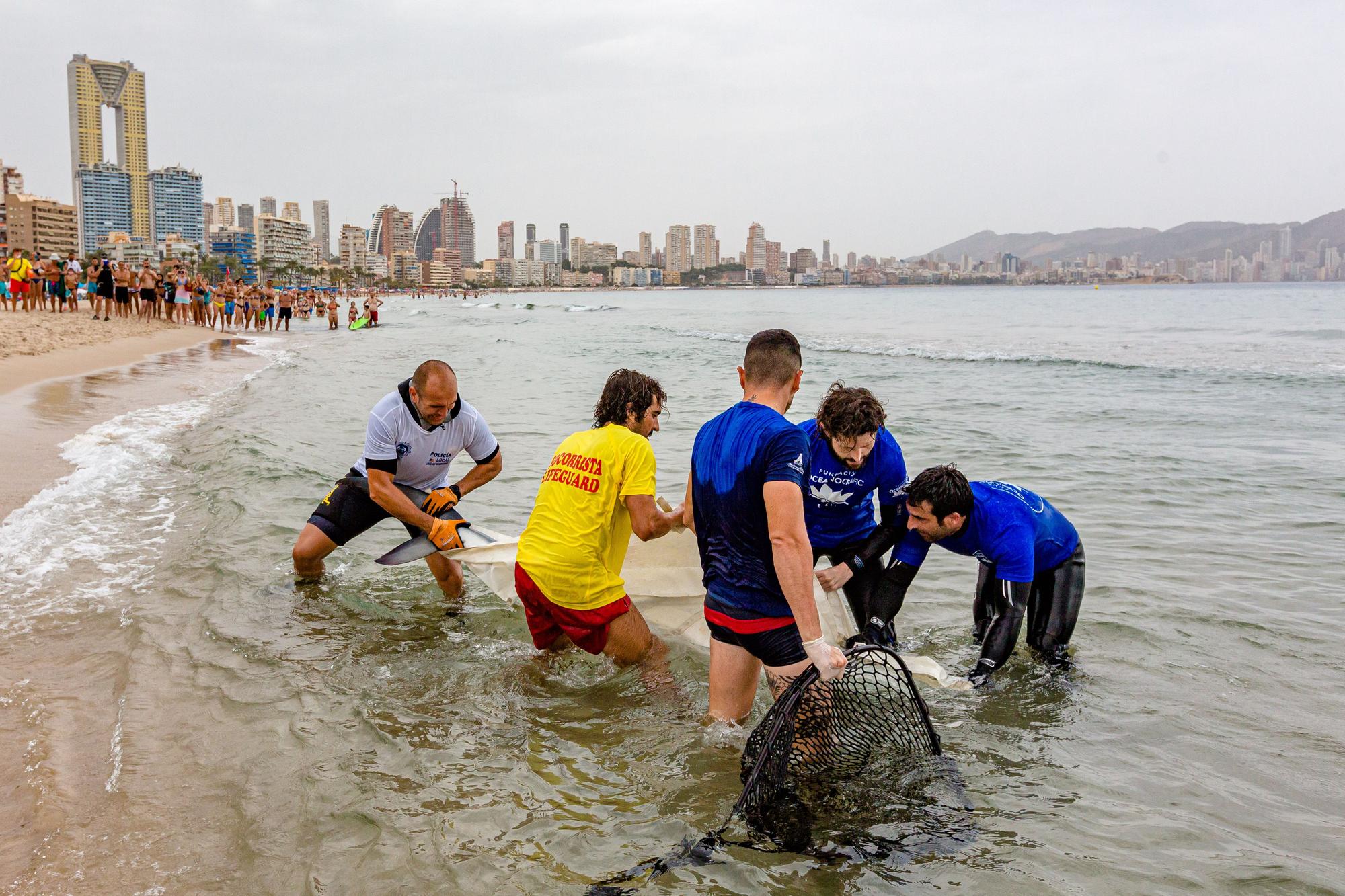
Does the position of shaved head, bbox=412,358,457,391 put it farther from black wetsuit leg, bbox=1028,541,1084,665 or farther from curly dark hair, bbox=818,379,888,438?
black wetsuit leg, bbox=1028,541,1084,665

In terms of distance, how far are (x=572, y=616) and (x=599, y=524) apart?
1.73 feet

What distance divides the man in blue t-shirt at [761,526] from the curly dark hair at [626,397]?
2.50ft

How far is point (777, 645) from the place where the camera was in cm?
362

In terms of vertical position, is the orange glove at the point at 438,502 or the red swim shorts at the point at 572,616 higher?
the orange glove at the point at 438,502

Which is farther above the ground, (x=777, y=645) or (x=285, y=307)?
(x=285, y=307)

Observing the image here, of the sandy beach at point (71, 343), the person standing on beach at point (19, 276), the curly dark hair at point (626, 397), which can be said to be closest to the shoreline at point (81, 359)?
the sandy beach at point (71, 343)

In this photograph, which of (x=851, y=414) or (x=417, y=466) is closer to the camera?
(x=851, y=414)

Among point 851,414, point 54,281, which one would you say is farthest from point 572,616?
point 54,281

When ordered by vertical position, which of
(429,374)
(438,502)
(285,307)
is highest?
(285,307)

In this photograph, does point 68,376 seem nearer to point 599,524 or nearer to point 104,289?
point 104,289

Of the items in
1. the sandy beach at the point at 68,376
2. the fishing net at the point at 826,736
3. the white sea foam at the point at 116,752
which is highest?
the sandy beach at the point at 68,376

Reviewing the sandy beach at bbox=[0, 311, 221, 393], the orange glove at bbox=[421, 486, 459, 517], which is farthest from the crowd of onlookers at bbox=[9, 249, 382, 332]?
the orange glove at bbox=[421, 486, 459, 517]

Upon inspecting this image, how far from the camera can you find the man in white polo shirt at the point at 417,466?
5.58m

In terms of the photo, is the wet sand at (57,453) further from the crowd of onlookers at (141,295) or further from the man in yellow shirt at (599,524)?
the crowd of onlookers at (141,295)
